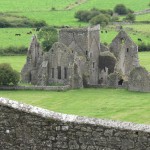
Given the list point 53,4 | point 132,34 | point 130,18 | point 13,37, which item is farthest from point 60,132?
point 53,4

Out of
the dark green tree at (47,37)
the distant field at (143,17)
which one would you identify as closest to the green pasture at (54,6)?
the distant field at (143,17)

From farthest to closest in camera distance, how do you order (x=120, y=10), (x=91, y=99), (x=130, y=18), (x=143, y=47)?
1. (x=120, y=10)
2. (x=130, y=18)
3. (x=143, y=47)
4. (x=91, y=99)

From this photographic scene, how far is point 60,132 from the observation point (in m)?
8.79

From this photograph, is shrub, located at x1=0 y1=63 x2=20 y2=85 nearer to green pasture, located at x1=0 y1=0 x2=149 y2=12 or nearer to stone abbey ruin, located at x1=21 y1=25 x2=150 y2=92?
stone abbey ruin, located at x1=21 y1=25 x2=150 y2=92

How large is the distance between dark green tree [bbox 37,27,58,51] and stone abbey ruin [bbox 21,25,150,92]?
710 inches

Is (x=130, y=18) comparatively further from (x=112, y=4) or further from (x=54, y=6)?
(x=54, y=6)

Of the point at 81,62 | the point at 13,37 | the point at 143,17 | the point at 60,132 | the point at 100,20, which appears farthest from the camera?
the point at 143,17

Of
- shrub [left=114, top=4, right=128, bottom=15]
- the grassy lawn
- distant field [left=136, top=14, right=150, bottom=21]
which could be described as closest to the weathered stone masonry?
the grassy lawn

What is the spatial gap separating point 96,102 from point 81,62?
14.9 m

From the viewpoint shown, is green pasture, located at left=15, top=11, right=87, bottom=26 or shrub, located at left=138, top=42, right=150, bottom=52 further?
green pasture, located at left=15, top=11, right=87, bottom=26

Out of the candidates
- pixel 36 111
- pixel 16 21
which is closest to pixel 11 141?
pixel 36 111

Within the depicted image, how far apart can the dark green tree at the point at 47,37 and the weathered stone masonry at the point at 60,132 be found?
246 ft

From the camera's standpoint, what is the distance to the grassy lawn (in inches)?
1670

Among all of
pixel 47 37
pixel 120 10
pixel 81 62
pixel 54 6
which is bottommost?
pixel 81 62
